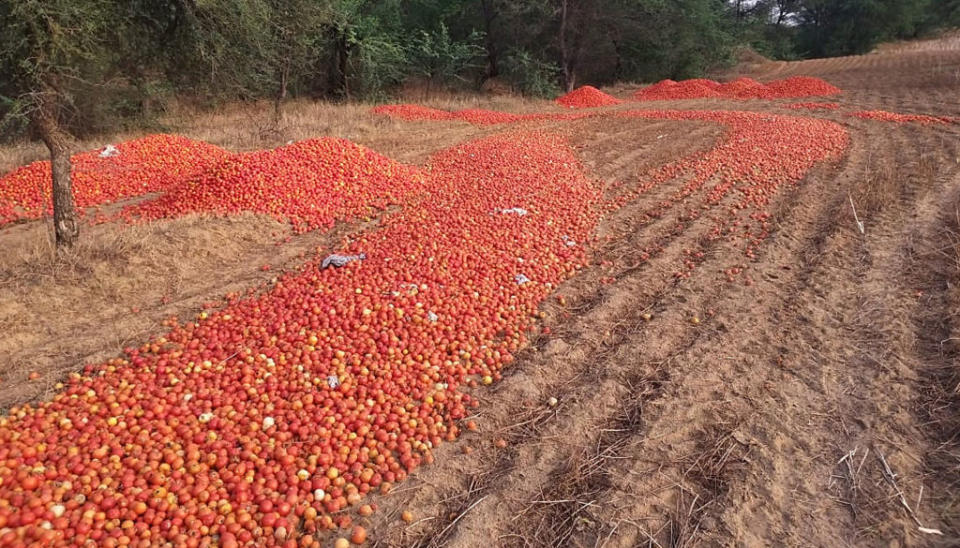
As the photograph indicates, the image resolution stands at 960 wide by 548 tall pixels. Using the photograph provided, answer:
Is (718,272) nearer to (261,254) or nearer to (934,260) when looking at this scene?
(934,260)

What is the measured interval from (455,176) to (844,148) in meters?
8.23

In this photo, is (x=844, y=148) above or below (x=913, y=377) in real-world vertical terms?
above

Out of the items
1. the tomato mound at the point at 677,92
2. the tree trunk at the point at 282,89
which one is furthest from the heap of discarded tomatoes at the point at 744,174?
the tree trunk at the point at 282,89

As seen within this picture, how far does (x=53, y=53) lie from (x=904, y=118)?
17.5 meters

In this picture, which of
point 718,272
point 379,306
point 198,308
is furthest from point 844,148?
point 198,308

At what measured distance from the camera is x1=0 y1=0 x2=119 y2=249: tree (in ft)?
17.3

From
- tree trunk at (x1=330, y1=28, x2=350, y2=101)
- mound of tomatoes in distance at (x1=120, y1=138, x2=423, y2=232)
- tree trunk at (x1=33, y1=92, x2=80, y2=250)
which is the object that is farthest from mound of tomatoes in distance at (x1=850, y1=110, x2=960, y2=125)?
tree trunk at (x1=330, y1=28, x2=350, y2=101)

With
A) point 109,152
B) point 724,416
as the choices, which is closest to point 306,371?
point 724,416

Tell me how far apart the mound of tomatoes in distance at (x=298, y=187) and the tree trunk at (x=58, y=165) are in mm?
1647

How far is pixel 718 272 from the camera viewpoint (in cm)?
602

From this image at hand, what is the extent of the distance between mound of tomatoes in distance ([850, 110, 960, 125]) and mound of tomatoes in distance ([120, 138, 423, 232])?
41.5ft

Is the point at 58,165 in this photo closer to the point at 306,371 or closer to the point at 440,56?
the point at 306,371

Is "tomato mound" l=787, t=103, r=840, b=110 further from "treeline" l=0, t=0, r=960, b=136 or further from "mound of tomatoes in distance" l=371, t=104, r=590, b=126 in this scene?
"treeline" l=0, t=0, r=960, b=136

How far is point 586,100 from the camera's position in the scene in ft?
71.3
